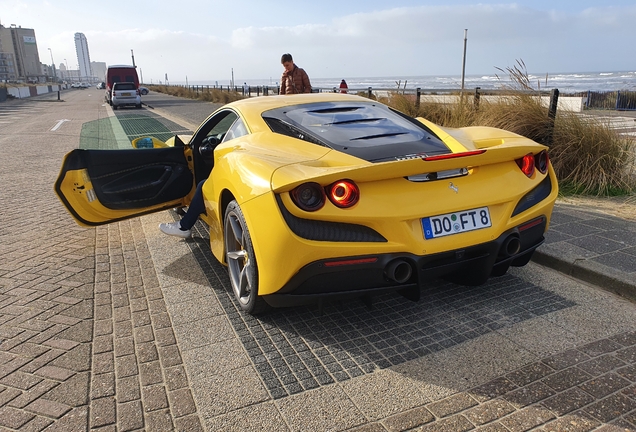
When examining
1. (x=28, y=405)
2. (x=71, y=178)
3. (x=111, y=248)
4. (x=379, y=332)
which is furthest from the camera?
A: (x=111, y=248)

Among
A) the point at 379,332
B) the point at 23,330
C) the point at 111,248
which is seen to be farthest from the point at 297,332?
the point at 111,248

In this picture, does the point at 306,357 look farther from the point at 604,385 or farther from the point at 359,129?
the point at 359,129

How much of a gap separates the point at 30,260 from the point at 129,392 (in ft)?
8.48

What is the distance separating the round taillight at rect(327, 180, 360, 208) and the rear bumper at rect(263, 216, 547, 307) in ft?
0.98

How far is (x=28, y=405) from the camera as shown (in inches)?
93.4

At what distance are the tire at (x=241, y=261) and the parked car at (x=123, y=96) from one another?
96.4 feet

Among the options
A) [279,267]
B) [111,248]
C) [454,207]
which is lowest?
[111,248]

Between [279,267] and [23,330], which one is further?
[23,330]

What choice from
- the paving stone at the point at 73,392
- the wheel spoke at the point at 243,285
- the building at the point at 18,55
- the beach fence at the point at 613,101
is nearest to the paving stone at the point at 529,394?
the wheel spoke at the point at 243,285

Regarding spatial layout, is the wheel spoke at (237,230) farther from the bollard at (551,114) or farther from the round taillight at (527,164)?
the bollard at (551,114)

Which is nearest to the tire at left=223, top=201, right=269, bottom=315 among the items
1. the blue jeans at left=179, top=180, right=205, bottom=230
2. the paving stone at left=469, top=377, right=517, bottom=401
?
the blue jeans at left=179, top=180, right=205, bottom=230

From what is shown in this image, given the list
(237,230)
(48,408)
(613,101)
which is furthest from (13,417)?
(613,101)

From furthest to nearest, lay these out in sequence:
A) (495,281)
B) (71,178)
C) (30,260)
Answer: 1. (30,260)
2. (71,178)
3. (495,281)

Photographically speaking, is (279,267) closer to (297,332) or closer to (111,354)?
(297,332)
